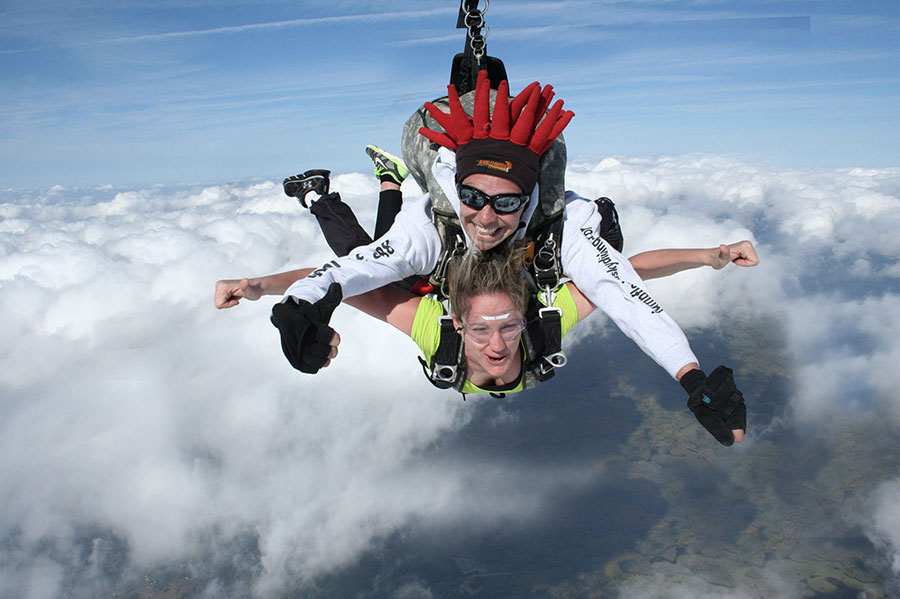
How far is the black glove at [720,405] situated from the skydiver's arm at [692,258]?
84cm

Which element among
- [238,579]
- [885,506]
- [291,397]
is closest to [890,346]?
[885,506]

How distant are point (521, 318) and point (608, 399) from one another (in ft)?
560

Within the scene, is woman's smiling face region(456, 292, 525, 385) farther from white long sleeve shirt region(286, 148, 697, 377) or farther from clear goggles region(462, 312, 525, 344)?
white long sleeve shirt region(286, 148, 697, 377)

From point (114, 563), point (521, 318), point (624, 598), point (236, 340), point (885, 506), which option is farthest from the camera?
point (236, 340)

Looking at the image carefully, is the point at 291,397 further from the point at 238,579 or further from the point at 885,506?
the point at 885,506

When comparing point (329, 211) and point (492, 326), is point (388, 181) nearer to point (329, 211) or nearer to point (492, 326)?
point (329, 211)

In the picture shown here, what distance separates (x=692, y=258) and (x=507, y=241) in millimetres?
1123

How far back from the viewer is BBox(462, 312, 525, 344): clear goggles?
3.22 meters

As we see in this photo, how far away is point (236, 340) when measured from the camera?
174375 millimetres

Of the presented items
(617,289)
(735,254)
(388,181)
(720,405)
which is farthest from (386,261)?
(735,254)

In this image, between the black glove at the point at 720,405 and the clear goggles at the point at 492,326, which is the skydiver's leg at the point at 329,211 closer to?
the clear goggles at the point at 492,326

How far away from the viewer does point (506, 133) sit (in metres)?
2.73

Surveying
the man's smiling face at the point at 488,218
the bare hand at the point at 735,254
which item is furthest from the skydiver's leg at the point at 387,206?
the bare hand at the point at 735,254

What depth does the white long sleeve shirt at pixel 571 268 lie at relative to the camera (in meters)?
2.50
